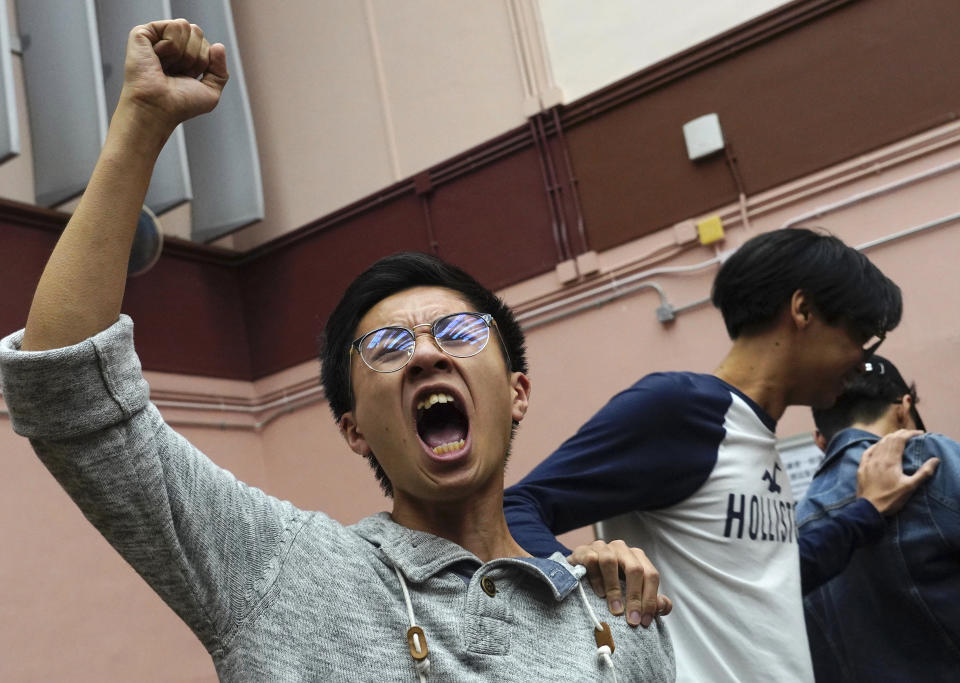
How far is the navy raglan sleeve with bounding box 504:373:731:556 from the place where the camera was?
173 centimetres

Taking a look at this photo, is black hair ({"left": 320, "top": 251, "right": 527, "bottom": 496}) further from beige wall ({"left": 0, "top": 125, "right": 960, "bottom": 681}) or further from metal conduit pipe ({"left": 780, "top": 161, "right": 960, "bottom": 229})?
metal conduit pipe ({"left": 780, "top": 161, "right": 960, "bottom": 229})

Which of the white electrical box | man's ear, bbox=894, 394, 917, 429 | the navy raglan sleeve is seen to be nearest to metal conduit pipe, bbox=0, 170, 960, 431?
the white electrical box

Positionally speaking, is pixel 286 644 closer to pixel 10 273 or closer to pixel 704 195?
pixel 704 195

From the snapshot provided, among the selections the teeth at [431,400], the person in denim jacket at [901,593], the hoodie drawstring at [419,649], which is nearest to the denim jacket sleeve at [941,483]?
the person in denim jacket at [901,593]

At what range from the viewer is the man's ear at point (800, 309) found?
85.4 inches

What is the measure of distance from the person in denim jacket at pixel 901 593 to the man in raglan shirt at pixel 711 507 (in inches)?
2.6

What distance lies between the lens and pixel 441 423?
1335mm

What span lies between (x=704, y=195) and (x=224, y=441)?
309 centimetres

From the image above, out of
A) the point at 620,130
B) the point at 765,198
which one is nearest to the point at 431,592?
the point at 765,198

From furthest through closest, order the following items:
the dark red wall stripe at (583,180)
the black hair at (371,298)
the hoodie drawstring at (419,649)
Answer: the dark red wall stripe at (583,180), the black hair at (371,298), the hoodie drawstring at (419,649)

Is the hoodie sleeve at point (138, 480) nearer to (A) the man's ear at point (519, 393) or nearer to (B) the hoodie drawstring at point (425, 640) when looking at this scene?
(B) the hoodie drawstring at point (425, 640)

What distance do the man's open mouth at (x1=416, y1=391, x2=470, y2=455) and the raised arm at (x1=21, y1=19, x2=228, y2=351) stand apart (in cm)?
43

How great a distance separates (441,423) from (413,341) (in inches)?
5.2

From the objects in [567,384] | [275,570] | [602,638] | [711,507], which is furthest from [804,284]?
[567,384]
